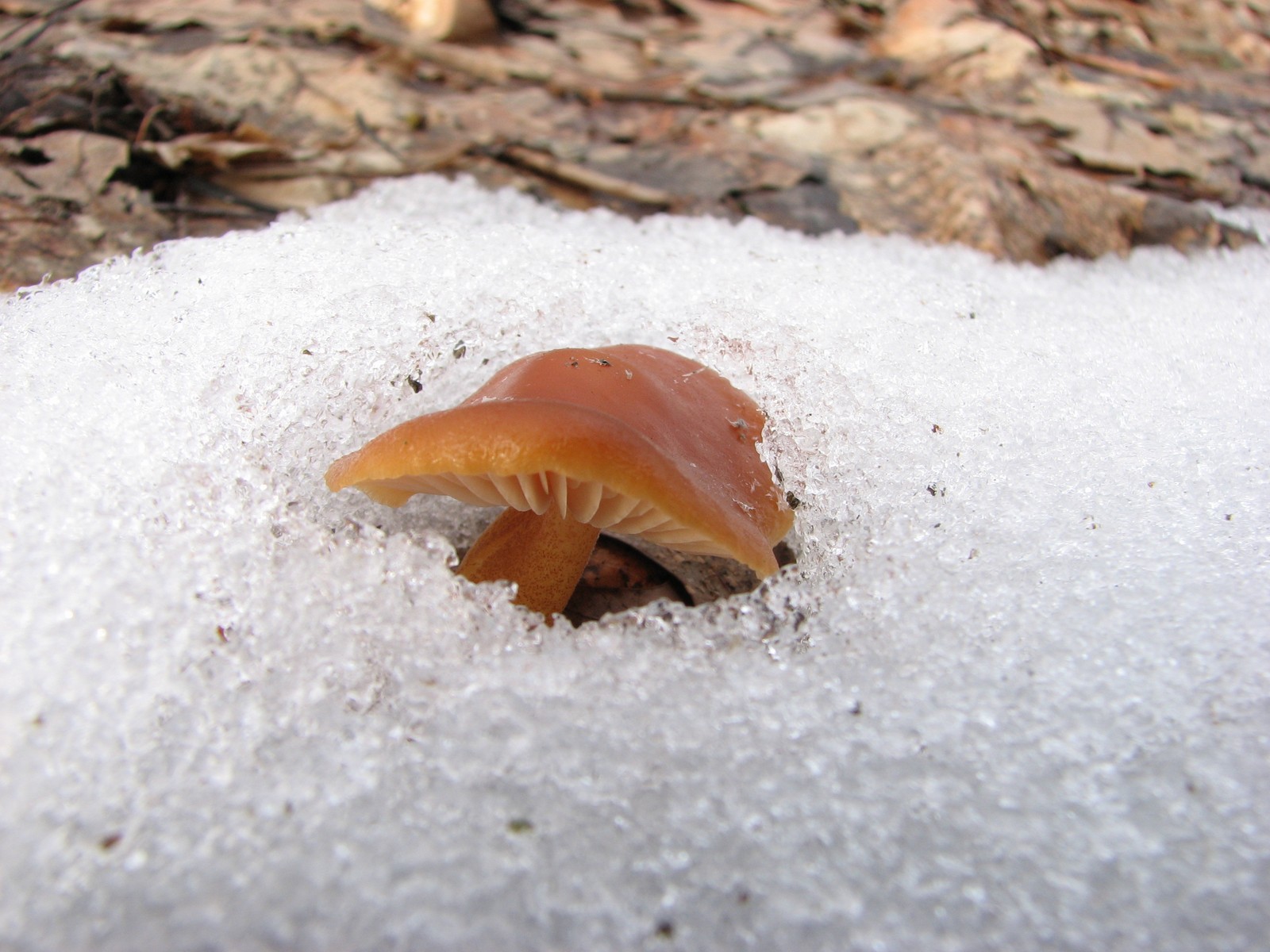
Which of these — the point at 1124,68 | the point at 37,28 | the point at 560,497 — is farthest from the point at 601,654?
the point at 1124,68

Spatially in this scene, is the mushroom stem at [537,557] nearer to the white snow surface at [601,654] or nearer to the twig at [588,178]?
the white snow surface at [601,654]

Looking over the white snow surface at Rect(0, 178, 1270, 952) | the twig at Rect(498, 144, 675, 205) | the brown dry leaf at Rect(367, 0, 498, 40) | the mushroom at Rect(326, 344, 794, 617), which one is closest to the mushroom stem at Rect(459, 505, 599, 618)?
the mushroom at Rect(326, 344, 794, 617)

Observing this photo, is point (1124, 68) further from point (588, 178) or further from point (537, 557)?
point (537, 557)

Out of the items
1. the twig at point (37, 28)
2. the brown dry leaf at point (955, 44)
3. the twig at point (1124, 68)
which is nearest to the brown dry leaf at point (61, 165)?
the twig at point (37, 28)

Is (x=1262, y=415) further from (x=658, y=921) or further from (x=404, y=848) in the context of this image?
(x=404, y=848)

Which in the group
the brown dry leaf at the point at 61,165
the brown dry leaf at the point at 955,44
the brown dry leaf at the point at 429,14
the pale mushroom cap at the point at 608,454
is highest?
the brown dry leaf at the point at 955,44

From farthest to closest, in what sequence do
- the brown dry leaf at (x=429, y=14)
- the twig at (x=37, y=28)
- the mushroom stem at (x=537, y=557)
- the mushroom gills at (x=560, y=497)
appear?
1. the brown dry leaf at (x=429, y=14)
2. the twig at (x=37, y=28)
3. the mushroom stem at (x=537, y=557)
4. the mushroom gills at (x=560, y=497)

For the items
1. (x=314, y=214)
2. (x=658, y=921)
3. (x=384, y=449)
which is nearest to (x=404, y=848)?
(x=658, y=921)
